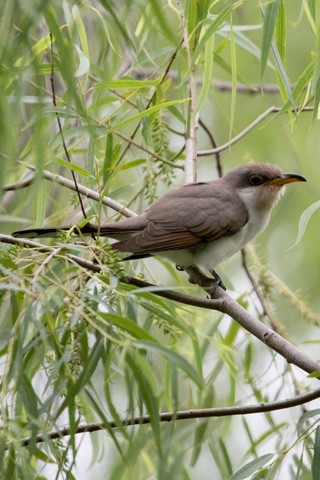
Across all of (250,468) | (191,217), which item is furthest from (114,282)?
(191,217)

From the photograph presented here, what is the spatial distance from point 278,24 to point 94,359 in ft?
4.15

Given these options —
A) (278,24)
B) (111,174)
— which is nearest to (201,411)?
(111,174)

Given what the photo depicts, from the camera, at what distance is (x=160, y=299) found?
2.54 m

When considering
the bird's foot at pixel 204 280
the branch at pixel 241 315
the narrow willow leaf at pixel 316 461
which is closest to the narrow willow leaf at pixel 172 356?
the branch at pixel 241 315

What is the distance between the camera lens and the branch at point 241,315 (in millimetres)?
2530

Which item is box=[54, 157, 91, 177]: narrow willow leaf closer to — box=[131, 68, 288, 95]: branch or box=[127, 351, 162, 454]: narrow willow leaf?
box=[127, 351, 162, 454]: narrow willow leaf

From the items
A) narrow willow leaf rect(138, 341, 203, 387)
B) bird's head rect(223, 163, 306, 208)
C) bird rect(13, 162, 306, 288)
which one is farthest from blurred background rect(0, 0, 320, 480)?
bird's head rect(223, 163, 306, 208)

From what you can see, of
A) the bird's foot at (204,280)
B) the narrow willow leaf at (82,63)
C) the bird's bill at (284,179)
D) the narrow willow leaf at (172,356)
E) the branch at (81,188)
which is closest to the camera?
the narrow willow leaf at (172,356)

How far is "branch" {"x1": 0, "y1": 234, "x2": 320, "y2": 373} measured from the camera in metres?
2.53

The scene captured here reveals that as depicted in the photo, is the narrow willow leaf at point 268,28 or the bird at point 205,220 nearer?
the narrow willow leaf at point 268,28

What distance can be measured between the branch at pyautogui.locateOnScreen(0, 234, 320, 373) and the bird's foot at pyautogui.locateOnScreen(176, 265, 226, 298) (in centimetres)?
28

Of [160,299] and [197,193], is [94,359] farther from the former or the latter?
[197,193]

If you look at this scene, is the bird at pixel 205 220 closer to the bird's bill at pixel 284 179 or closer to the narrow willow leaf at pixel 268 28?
the bird's bill at pixel 284 179

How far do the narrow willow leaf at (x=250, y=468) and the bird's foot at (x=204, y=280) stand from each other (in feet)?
2.48
